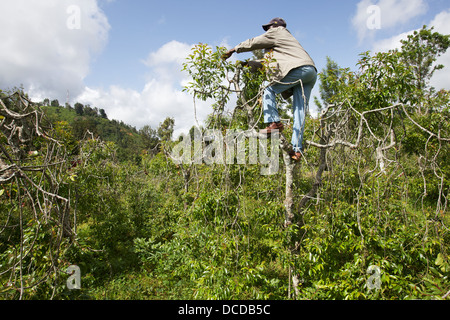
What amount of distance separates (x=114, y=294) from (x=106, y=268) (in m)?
0.58

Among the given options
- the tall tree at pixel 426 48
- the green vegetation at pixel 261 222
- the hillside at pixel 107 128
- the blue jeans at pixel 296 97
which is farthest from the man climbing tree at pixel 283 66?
the hillside at pixel 107 128

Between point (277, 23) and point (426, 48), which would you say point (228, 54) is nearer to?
point (277, 23)

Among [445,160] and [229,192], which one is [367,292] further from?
[445,160]

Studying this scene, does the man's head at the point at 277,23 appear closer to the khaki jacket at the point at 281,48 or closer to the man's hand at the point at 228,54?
the khaki jacket at the point at 281,48

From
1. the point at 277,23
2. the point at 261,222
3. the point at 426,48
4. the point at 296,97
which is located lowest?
the point at 261,222

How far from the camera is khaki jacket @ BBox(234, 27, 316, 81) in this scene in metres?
2.31

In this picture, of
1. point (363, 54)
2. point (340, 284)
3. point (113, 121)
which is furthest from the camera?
point (113, 121)

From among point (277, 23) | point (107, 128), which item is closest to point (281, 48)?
point (277, 23)

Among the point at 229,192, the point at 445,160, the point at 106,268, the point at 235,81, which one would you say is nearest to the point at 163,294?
the point at 106,268

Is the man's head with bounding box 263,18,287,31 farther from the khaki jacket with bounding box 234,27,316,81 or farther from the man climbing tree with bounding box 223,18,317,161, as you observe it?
the khaki jacket with bounding box 234,27,316,81

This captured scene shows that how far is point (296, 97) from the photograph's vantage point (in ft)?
8.30

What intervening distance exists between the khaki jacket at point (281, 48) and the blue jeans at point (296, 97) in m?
0.08

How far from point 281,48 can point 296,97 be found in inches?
19.5
